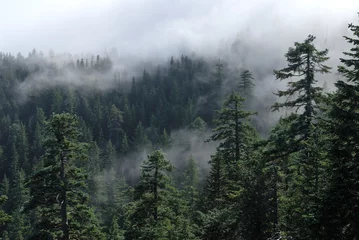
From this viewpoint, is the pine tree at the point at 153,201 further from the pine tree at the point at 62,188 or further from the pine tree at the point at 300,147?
the pine tree at the point at 300,147

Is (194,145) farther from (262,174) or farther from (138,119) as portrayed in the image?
(262,174)

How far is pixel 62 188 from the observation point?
19469 millimetres

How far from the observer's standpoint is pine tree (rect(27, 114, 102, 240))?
756 inches

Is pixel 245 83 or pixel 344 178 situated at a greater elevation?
pixel 245 83

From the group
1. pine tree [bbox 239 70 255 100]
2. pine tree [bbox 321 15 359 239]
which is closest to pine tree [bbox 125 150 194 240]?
pine tree [bbox 321 15 359 239]

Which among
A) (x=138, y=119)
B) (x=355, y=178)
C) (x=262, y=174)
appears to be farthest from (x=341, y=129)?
(x=138, y=119)

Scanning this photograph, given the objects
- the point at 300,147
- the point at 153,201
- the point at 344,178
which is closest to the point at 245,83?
the point at 153,201

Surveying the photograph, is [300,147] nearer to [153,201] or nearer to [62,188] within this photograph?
[153,201]

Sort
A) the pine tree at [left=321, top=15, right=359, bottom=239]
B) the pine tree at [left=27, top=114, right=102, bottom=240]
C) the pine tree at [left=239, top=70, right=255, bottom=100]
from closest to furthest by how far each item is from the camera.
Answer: the pine tree at [left=321, top=15, right=359, bottom=239], the pine tree at [left=27, top=114, right=102, bottom=240], the pine tree at [left=239, top=70, right=255, bottom=100]

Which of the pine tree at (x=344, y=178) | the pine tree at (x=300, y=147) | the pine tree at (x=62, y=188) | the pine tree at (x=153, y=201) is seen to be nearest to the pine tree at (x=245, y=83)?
the pine tree at (x=153, y=201)

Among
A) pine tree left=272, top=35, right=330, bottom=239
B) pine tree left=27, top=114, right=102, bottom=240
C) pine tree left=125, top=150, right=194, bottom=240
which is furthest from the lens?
pine tree left=125, top=150, right=194, bottom=240

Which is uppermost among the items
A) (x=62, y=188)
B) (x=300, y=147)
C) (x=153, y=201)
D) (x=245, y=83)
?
(x=245, y=83)

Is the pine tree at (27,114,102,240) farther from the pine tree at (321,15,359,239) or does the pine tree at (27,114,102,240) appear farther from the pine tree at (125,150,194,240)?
the pine tree at (321,15,359,239)

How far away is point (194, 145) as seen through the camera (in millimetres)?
107500
